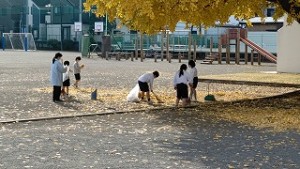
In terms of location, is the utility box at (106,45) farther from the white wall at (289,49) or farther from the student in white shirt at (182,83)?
the student in white shirt at (182,83)

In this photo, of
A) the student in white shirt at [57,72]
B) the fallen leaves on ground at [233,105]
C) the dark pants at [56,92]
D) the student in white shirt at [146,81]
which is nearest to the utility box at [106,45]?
the fallen leaves on ground at [233,105]

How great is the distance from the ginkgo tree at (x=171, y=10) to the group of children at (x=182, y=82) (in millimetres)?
1316

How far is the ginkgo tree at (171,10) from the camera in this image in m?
14.9

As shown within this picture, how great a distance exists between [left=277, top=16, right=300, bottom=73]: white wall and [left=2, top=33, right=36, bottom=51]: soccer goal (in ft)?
154

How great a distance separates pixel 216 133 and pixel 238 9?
647 cm

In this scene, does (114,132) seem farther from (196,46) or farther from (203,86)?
(196,46)

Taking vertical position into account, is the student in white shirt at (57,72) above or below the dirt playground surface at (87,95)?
above

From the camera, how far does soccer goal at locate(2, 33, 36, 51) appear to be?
73.1m

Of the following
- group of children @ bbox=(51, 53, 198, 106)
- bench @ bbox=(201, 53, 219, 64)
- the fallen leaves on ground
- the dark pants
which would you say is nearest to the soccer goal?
bench @ bbox=(201, 53, 219, 64)

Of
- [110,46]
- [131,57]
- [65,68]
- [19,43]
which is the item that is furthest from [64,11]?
[65,68]

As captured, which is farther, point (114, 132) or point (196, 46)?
point (196, 46)

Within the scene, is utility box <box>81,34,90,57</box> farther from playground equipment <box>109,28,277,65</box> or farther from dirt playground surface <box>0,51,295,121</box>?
dirt playground surface <box>0,51,295,121</box>

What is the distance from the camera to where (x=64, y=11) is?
252 ft

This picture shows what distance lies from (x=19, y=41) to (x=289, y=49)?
2015 inches
